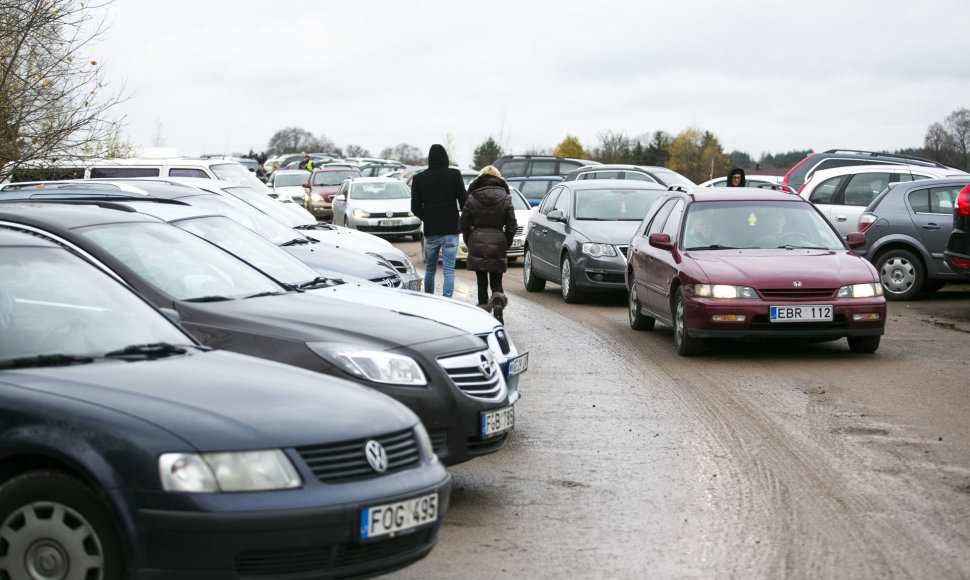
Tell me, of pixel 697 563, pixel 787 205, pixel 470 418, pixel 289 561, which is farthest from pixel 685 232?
pixel 289 561

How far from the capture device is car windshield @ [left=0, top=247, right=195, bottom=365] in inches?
187

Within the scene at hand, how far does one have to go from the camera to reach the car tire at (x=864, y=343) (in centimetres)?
1155

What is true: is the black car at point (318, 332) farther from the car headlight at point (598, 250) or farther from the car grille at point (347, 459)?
the car headlight at point (598, 250)

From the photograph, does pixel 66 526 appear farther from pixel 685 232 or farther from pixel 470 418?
pixel 685 232

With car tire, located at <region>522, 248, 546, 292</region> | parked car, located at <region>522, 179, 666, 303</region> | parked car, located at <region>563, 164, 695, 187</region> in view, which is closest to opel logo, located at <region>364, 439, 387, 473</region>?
parked car, located at <region>522, 179, 666, 303</region>

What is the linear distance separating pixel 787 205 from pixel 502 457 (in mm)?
6391

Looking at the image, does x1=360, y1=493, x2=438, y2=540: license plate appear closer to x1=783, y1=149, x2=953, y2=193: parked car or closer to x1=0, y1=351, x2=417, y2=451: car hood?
x1=0, y1=351, x2=417, y2=451: car hood

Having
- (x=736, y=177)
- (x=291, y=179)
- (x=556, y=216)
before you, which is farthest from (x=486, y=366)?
(x=291, y=179)

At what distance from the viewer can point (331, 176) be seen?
4175 centimetres

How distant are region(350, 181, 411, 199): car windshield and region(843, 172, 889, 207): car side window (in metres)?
13.1

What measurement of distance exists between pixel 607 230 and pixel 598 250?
21.7 inches

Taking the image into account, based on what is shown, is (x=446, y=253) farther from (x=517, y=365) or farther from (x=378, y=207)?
(x=378, y=207)

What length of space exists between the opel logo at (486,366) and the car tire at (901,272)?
38.7ft

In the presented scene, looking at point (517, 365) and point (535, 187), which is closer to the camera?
point (517, 365)
